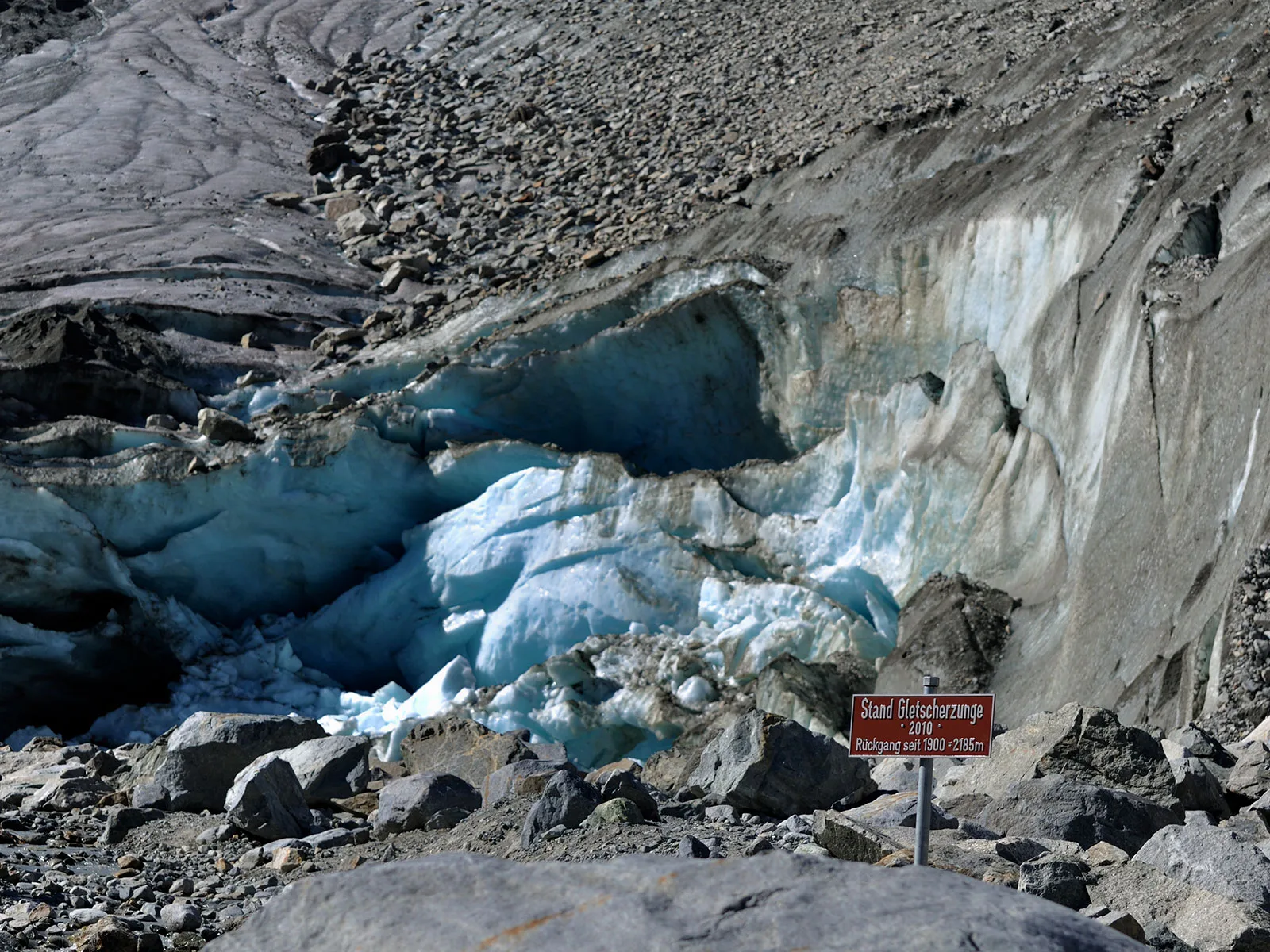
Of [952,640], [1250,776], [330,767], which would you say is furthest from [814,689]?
[1250,776]

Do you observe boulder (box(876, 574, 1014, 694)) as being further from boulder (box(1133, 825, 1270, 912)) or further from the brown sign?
the brown sign

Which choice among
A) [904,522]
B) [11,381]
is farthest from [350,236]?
[904,522]

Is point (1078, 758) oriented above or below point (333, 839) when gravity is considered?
above

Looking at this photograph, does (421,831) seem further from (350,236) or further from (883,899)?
(350,236)

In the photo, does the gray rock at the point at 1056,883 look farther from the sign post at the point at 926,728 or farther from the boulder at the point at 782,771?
the boulder at the point at 782,771

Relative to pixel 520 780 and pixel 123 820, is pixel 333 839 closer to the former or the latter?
pixel 520 780

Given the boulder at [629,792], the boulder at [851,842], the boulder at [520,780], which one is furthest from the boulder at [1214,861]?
the boulder at [520,780]
